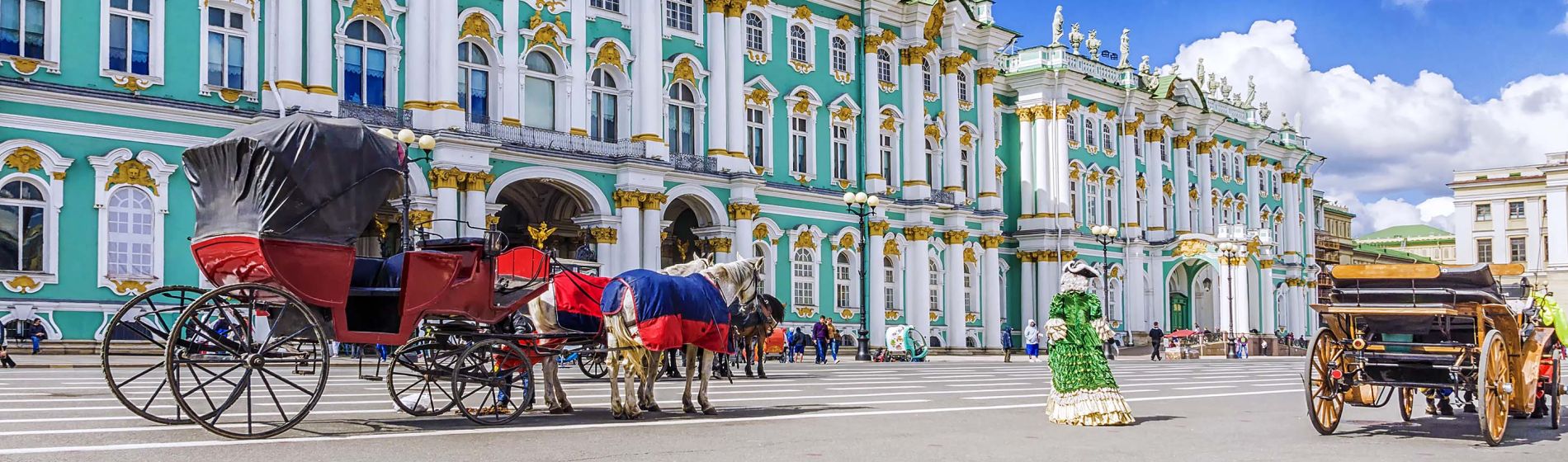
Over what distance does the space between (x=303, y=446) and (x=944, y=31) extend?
39.7 m

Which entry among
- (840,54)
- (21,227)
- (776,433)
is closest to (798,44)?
(840,54)

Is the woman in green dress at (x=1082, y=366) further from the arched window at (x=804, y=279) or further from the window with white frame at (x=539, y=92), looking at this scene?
the arched window at (x=804, y=279)

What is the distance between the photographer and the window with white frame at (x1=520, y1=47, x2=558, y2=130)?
116 ft

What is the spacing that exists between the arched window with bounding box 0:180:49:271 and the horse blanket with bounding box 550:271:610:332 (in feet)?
56.6

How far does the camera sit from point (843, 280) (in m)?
44.7

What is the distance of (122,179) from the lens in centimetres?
2780

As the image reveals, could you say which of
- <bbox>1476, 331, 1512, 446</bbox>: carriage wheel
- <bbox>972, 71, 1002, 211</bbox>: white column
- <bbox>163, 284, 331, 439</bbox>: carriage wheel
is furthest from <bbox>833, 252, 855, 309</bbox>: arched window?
<bbox>163, 284, 331, 439</bbox>: carriage wheel

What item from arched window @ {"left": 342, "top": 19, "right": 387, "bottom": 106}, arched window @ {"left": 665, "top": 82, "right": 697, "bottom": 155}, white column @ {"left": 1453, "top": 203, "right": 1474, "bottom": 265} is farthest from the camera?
white column @ {"left": 1453, "top": 203, "right": 1474, "bottom": 265}

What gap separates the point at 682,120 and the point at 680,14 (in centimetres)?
289

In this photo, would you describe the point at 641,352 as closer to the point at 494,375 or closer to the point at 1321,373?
the point at 494,375

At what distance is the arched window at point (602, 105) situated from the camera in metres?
36.5

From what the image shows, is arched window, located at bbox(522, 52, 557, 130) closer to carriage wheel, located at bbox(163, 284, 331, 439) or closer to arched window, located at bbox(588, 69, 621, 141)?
arched window, located at bbox(588, 69, 621, 141)

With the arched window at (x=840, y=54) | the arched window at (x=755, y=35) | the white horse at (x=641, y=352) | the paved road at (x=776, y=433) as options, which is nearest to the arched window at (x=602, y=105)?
the arched window at (x=755, y=35)

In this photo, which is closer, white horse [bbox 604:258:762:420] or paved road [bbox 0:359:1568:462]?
paved road [bbox 0:359:1568:462]
